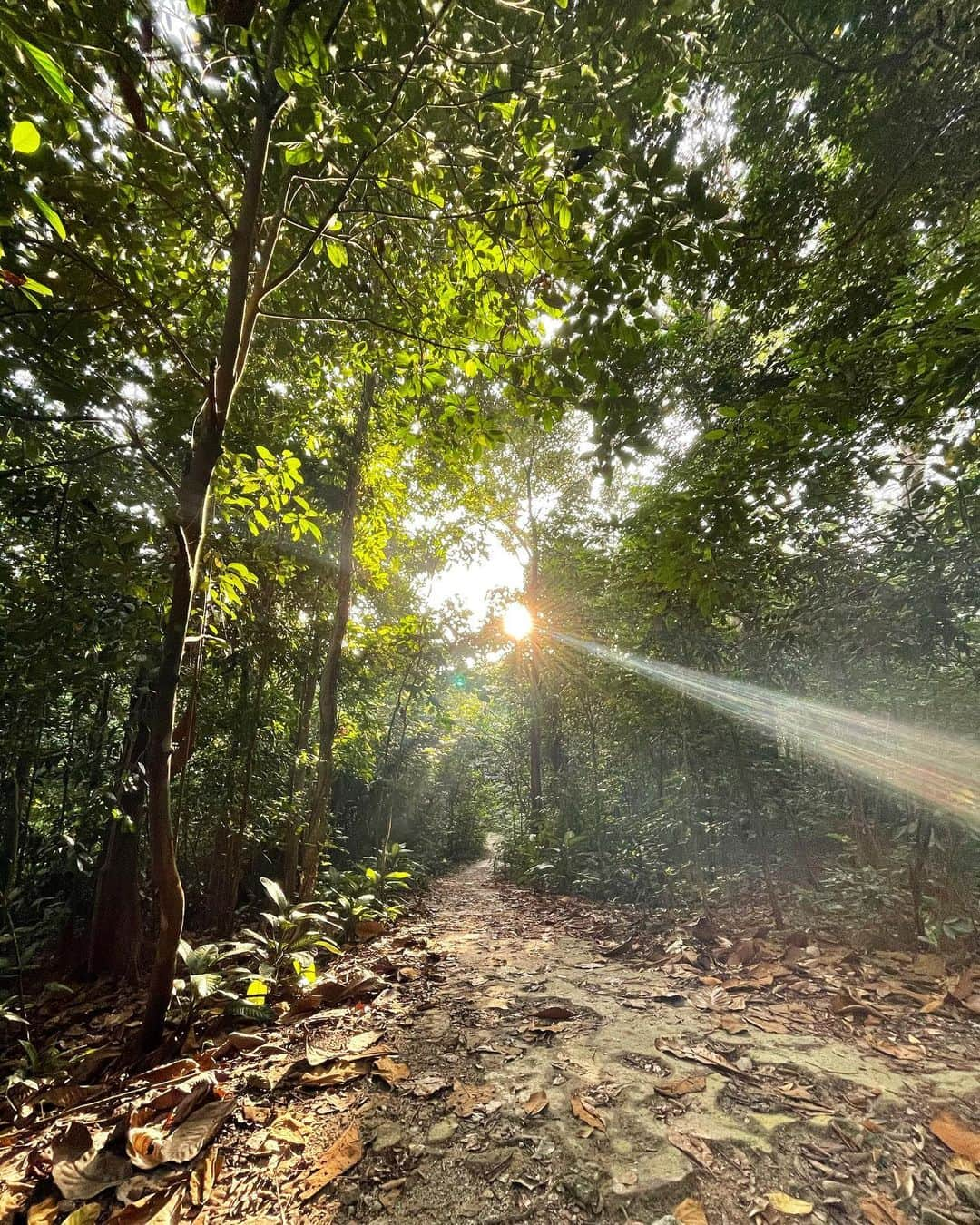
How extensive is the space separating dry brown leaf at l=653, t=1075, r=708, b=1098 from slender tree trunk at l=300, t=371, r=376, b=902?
4.21 meters

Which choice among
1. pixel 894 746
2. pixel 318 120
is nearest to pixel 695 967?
pixel 894 746

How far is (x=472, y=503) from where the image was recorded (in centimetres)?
661

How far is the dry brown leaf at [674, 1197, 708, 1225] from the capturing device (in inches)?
57.2

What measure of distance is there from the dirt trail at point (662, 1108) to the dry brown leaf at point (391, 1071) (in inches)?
2.1

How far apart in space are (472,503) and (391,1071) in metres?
5.66

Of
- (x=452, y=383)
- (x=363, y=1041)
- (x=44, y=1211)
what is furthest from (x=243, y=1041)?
(x=452, y=383)

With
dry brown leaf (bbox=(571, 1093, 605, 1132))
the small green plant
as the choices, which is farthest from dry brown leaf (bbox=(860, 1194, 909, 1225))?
the small green plant

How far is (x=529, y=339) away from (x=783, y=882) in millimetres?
5776

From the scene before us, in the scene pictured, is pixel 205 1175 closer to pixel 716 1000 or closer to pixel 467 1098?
pixel 467 1098

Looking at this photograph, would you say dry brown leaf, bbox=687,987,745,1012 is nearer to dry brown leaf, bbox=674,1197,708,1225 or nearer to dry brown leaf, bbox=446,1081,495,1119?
dry brown leaf, bbox=446,1081,495,1119

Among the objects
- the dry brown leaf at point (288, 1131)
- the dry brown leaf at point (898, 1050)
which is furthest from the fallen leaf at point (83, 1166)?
the dry brown leaf at point (898, 1050)

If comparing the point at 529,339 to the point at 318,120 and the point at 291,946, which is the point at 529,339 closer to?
the point at 318,120

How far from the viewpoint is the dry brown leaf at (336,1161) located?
1.63 m

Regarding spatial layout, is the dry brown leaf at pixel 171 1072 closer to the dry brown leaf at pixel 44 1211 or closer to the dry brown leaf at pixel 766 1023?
the dry brown leaf at pixel 44 1211
